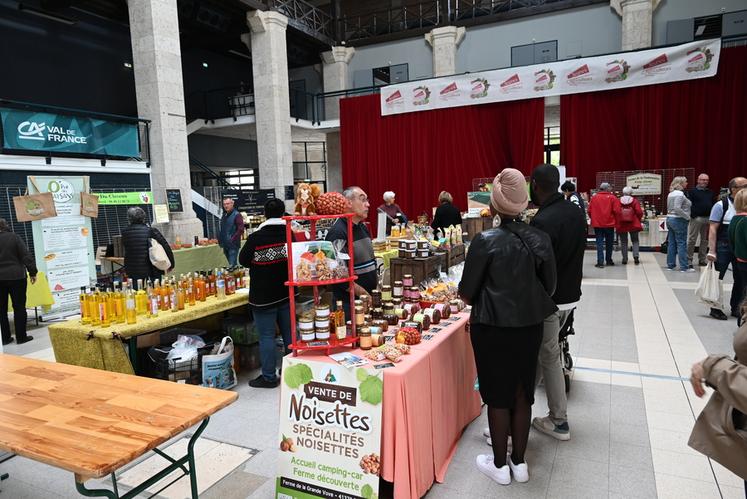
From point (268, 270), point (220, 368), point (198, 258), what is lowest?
point (220, 368)

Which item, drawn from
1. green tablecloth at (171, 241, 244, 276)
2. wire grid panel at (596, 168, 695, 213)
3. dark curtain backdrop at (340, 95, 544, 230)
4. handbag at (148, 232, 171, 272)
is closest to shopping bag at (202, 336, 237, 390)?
handbag at (148, 232, 171, 272)

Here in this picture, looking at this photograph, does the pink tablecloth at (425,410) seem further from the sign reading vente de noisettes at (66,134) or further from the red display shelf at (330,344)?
the sign reading vente de noisettes at (66,134)

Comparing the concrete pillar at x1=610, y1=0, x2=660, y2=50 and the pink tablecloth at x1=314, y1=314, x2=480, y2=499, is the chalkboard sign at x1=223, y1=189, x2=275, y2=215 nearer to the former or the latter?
the pink tablecloth at x1=314, y1=314, x2=480, y2=499

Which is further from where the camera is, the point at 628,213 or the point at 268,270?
the point at 628,213

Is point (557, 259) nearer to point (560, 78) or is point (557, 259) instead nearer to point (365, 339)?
point (365, 339)

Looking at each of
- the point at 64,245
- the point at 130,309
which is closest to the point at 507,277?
the point at 130,309

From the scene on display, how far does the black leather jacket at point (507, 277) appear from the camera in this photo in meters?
2.16

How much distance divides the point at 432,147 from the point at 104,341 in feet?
35.5

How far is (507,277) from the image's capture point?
2160 mm

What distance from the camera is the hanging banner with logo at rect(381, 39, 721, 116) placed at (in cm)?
976

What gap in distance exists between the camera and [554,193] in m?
2.71

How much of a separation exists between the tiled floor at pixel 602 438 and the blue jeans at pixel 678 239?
3.09 meters

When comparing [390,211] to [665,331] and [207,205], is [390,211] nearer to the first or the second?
[665,331]

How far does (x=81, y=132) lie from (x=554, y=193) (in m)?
8.03
